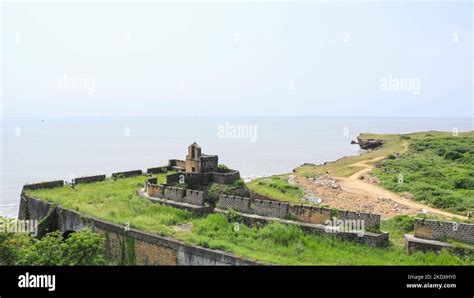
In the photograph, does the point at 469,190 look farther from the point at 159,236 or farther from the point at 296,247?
the point at 159,236

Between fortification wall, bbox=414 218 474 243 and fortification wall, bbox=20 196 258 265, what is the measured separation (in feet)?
21.1

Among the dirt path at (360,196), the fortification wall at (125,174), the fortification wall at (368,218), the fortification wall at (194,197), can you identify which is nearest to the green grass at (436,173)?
the dirt path at (360,196)

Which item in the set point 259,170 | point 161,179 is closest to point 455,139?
point 259,170

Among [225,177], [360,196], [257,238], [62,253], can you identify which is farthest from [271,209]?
[360,196]

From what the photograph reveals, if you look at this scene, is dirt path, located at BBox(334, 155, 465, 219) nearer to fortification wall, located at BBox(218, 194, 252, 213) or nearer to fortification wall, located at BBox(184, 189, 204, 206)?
fortification wall, located at BBox(218, 194, 252, 213)

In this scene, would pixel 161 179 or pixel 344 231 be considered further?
pixel 161 179

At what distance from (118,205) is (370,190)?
22.4 metres

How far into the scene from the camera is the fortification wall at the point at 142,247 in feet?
50.3

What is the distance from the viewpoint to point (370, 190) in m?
36.7

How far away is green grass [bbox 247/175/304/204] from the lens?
112ft

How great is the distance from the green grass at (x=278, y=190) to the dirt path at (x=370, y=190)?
4.54m

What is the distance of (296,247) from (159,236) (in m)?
5.16
